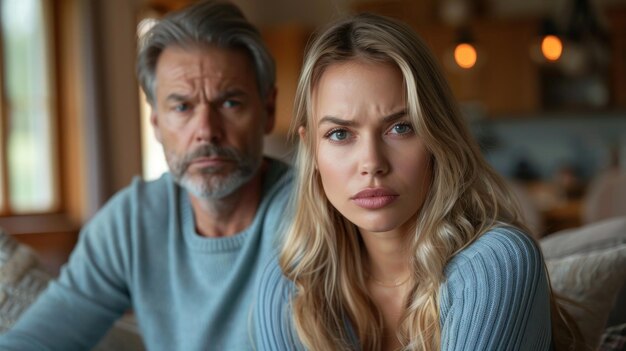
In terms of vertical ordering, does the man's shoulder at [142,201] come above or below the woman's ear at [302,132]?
below

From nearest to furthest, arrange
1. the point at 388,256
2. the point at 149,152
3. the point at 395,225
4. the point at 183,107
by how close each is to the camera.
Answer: the point at 395,225
the point at 388,256
the point at 183,107
the point at 149,152

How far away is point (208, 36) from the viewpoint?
1.81 metres

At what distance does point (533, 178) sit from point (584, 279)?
5.57m

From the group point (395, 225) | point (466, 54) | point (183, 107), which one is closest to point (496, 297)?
point (395, 225)

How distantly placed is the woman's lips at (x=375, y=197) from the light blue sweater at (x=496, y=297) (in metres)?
0.15

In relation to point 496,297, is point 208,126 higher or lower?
higher

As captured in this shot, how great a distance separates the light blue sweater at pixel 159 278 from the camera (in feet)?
5.94

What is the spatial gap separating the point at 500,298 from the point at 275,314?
0.45 meters

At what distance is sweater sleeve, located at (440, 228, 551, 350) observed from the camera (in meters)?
1.26

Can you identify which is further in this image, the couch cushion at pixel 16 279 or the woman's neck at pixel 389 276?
the couch cushion at pixel 16 279

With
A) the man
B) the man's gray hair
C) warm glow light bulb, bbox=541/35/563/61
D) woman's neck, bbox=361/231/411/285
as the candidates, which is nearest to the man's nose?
the man

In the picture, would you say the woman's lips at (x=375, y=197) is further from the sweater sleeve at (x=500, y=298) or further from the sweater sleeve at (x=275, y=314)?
the sweater sleeve at (x=275, y=314)

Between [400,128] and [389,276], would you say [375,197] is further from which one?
[389,276]

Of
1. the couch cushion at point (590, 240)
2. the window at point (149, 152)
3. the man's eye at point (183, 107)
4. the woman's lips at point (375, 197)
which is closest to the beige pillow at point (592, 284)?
the couch cushion at point (590, 240)
